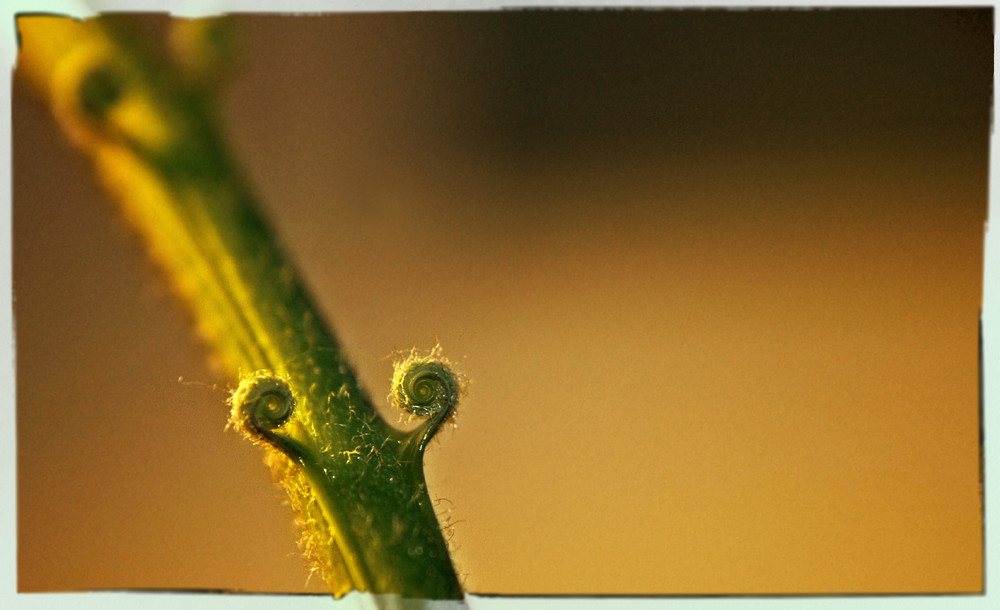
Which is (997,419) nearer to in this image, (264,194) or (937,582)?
(937,582)

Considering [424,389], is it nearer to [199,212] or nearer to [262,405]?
[262,405]

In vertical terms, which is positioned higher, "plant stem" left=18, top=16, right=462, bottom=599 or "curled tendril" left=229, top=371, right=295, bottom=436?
"plant stem" left=18, top=16, right=462, bottom=599

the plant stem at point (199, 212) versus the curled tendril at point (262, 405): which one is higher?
the plant stem at point (199, 212)

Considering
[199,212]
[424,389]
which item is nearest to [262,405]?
[424,389]

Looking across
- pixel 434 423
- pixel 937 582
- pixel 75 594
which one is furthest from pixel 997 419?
pixel 75 594

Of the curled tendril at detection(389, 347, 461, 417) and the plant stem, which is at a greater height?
the plant stem
